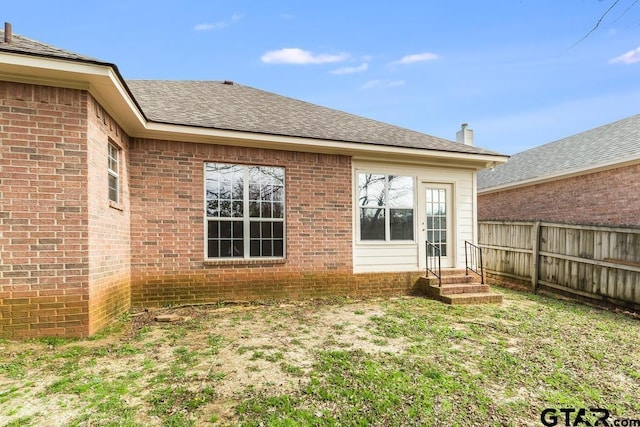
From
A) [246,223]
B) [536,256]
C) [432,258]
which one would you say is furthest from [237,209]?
[536,256]

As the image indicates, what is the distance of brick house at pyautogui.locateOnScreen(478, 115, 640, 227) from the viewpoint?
370 inches

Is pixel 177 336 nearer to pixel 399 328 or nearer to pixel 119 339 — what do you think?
pixel 119 339

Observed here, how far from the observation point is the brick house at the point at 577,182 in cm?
941

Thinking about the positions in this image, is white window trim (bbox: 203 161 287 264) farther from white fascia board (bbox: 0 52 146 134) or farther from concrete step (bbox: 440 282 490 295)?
concrete step (bbox: 440 282 490 295)

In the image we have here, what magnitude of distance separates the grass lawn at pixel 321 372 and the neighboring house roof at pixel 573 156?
6774mm

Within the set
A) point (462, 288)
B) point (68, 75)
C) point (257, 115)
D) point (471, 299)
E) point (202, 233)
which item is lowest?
point (471, 299)

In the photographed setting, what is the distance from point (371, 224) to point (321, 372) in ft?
14.7

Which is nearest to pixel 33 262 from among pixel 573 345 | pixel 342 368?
pixel 342 368

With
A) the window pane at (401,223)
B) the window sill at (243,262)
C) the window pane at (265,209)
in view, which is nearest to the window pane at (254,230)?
the window pane at (265,209)

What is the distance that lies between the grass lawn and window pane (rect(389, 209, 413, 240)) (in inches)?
98.4

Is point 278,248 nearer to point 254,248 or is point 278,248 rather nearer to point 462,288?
point 254,248

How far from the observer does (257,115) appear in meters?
7.26

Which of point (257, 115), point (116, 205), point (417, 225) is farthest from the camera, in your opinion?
point (417, 225)

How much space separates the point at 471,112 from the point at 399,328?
14.1 meters
